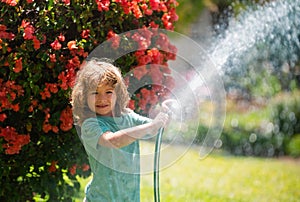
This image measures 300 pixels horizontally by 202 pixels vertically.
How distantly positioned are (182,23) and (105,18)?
7.47 m

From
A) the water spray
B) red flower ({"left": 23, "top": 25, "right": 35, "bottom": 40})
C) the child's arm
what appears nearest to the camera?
the child's arm

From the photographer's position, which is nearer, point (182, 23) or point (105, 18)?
point (105, 18)

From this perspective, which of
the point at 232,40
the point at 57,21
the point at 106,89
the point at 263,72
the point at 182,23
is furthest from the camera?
the point at 182,23

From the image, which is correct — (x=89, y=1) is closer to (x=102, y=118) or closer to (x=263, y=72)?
(x=102, y=118)

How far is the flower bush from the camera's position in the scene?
3.30m

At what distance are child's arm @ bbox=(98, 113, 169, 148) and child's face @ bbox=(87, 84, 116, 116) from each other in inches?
5.5

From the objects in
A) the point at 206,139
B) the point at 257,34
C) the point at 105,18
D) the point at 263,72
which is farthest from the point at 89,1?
the point at 263,72

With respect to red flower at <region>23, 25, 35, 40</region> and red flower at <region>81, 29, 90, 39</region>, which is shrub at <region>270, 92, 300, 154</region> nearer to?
red flower at <region>81, 29, 90, 39</region>

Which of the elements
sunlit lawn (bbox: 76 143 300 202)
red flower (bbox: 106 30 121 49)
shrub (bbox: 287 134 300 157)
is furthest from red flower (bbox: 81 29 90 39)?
shrub (bbox: 287 134 300 157)

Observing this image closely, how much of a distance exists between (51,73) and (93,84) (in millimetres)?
548

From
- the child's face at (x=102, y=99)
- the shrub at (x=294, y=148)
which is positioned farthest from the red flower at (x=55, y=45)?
the shrub at (x=294, y=148)

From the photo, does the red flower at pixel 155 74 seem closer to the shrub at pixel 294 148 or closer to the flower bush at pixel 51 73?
the flower bush at pixel 51 73

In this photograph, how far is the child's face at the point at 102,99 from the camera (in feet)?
9.55

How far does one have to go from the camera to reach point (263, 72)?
316 inches
